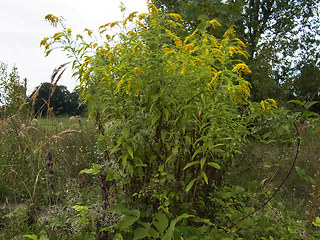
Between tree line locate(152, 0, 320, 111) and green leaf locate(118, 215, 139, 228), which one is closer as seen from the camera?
green leaf locate(118, 215, 139, 228)

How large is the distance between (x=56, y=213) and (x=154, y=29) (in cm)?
168

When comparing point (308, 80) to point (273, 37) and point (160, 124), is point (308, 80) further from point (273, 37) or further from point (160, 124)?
point (160, 124)

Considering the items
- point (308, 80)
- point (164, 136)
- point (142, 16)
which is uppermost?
point (308, 80)

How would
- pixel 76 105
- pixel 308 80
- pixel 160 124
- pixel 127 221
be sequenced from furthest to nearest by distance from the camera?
pixel 308 80 < pixel 76 105 < pixel 160 124 < pixel 127 221

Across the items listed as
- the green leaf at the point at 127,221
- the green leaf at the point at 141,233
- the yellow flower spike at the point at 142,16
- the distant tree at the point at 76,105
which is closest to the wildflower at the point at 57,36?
the distant tree at the point at 76,105

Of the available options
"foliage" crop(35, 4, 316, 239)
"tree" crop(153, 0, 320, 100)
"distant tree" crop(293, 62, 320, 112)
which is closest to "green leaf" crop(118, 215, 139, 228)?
"foliage" crop(35, 4, 316, 239)

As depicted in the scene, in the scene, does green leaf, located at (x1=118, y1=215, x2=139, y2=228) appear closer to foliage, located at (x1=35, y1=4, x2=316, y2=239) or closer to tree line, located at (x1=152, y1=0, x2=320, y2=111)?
foliage, located at (x1=35, y1=4, x2=316, y2=239)

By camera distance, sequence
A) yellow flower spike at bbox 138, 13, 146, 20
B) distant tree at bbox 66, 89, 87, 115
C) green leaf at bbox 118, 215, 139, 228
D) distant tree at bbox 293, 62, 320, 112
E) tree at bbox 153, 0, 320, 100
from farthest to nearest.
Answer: distant tree at bbox 293, 62, 320, 112 < tree at bbox 153, 0, 320, 100 < distant tree at bbox 66, 89, 87, 115 < yellow flower spike at bbox 138, 13, 146, 20 < green leaf at bbox 118, 215, 139, 228

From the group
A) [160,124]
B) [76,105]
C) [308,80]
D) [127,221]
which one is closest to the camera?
[127,221]

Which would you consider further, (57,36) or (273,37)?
(273,37)

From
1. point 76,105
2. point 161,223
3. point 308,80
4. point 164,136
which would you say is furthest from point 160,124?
point 308,80

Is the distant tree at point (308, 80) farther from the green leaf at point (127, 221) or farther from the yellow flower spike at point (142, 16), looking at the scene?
the green leaf at point (127, 221)

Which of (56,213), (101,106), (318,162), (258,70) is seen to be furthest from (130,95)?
(258,70)

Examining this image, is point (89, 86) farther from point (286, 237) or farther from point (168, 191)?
point (286, 237)
